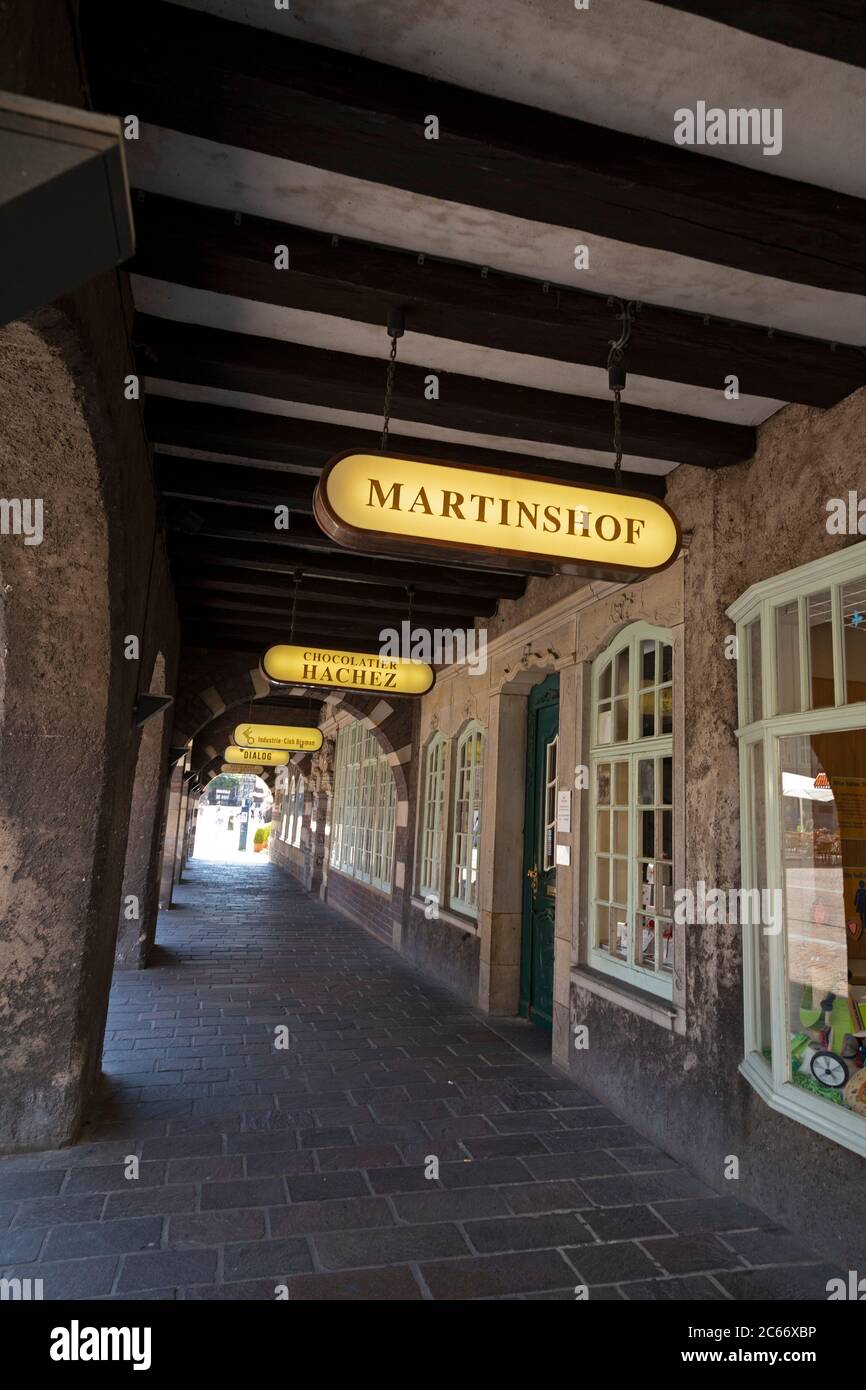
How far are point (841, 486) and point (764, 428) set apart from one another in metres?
0.76

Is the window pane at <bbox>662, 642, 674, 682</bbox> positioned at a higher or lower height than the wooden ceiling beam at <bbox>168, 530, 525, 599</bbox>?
lower

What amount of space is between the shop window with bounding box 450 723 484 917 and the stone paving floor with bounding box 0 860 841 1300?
1.81 m

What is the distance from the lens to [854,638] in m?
3.19

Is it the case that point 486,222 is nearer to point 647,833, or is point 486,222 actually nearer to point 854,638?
point 854,638

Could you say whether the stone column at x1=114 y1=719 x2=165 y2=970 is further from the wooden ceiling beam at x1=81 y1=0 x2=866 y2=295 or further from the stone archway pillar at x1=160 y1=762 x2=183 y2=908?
the wooden ceiling beam at x1=81 y1=0 x2=866 y2=295

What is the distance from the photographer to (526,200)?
7.90 ft

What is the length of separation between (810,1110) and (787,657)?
6.28 ft

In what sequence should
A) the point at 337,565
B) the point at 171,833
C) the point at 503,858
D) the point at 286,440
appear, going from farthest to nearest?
the point at 171,833
the point at 503,858
the point at 337,565
the point at 286,440

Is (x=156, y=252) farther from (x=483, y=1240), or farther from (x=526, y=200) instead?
(x=483, y=1240)

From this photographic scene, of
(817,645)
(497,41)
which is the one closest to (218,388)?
(497,41)

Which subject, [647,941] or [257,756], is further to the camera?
[257,756]

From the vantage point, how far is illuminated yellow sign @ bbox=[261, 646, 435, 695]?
6.05 metres
